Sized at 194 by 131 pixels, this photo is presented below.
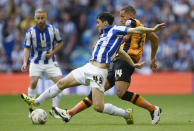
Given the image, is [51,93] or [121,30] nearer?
[121,30]

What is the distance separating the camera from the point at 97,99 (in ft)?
27.0

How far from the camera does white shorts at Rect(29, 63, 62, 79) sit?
1084cm

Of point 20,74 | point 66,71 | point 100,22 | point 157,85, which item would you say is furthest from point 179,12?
point 100,22

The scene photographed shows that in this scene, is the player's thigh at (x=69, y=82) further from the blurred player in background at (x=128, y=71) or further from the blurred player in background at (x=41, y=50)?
the blurred player in background at (x=41, y=50)

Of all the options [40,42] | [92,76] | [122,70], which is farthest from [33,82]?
[92,76]

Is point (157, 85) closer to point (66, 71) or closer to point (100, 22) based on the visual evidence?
point (66, 71)

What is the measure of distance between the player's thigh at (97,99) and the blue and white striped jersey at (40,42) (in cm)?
285

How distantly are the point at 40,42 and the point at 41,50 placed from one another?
0.20m

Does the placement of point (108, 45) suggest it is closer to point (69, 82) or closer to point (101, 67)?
point (101, 67)

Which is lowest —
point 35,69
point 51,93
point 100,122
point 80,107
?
point 100,122

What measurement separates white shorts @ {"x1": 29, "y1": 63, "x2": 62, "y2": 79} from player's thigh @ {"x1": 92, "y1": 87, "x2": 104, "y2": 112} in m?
2.84

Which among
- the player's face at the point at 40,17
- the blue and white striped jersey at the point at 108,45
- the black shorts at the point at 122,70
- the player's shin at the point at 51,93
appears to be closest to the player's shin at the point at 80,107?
the player's shin at the point at 51,93

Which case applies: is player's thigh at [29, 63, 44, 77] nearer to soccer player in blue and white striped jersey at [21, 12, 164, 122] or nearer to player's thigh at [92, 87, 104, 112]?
soccer player in blue and white striped jersey at [21, 12, 164, 122]

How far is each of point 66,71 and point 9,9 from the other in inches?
142
